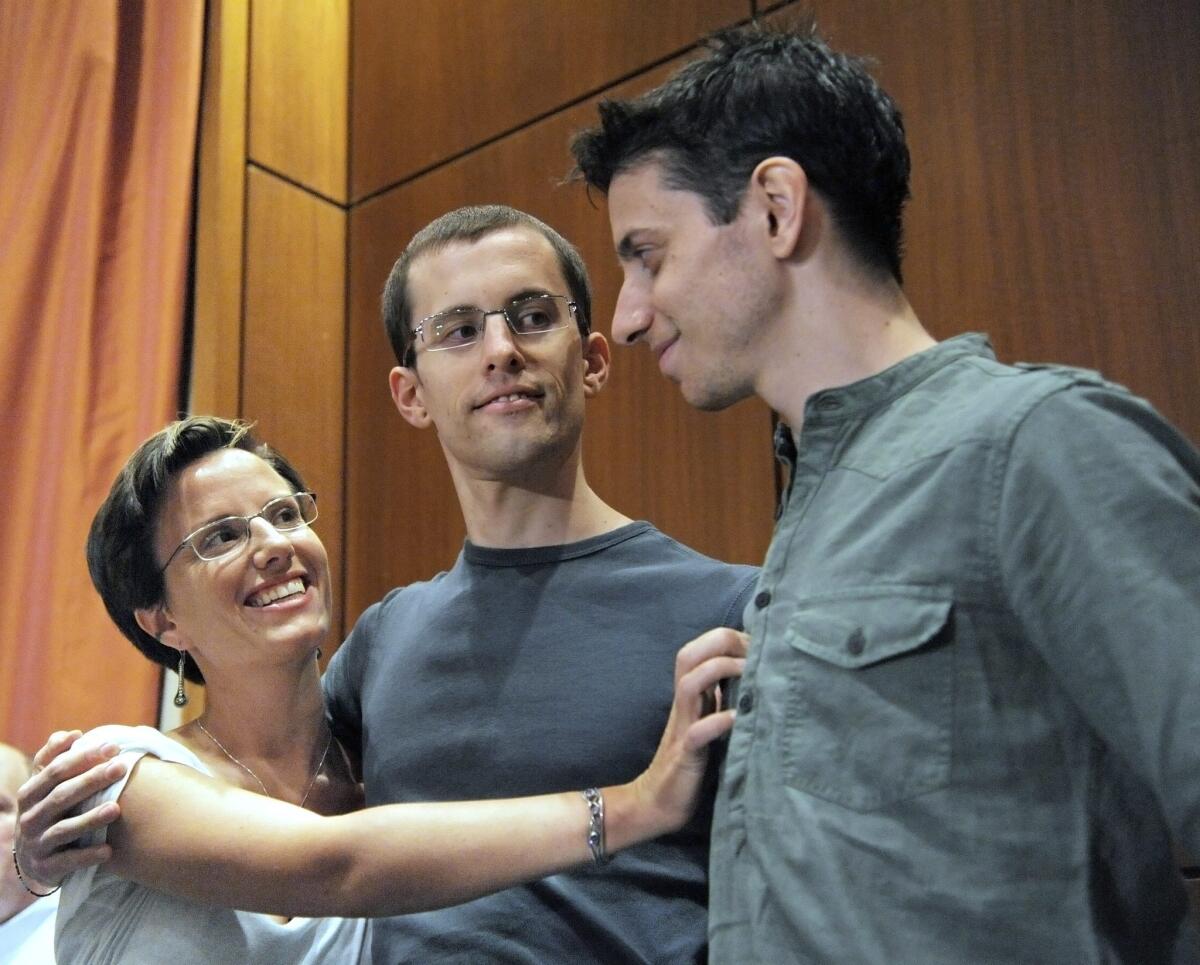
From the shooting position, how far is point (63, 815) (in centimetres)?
128

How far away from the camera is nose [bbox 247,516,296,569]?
1.52m

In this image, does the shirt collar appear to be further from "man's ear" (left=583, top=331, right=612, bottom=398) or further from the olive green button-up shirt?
"man's ear" (left=583, top=331, right=612, bottom=398)

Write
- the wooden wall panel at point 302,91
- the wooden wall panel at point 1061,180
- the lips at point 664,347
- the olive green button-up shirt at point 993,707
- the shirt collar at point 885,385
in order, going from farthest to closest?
the wooden wall panel at point 302,91 → the wooden wall panel at point 1061,180 → the lips at point 664,347 → the shirt collar at point 885,385 → the olive green button-up shirt at point 993,707

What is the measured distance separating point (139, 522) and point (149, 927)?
515 millimetres

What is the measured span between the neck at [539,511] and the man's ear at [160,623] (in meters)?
0.45

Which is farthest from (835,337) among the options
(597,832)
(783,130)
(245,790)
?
(245,790)

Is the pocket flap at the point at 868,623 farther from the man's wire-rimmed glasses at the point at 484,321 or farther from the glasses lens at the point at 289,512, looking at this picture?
the glasses lens at the point at 289,512

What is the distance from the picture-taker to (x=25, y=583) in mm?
2570

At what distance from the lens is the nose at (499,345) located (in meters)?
Answer: 1.38

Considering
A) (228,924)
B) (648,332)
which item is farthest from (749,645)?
(228,924)

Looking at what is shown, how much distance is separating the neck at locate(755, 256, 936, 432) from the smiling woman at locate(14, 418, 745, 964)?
221 mm

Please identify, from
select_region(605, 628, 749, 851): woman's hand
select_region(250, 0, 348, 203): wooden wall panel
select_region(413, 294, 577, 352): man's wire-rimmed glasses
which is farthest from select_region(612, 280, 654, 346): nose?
select_region(250, 0, 348, 203): wooden wall panel

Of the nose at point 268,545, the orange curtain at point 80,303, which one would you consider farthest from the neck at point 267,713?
the orange curtain at point 80,303

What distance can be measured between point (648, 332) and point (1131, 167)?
1057 millimetres
